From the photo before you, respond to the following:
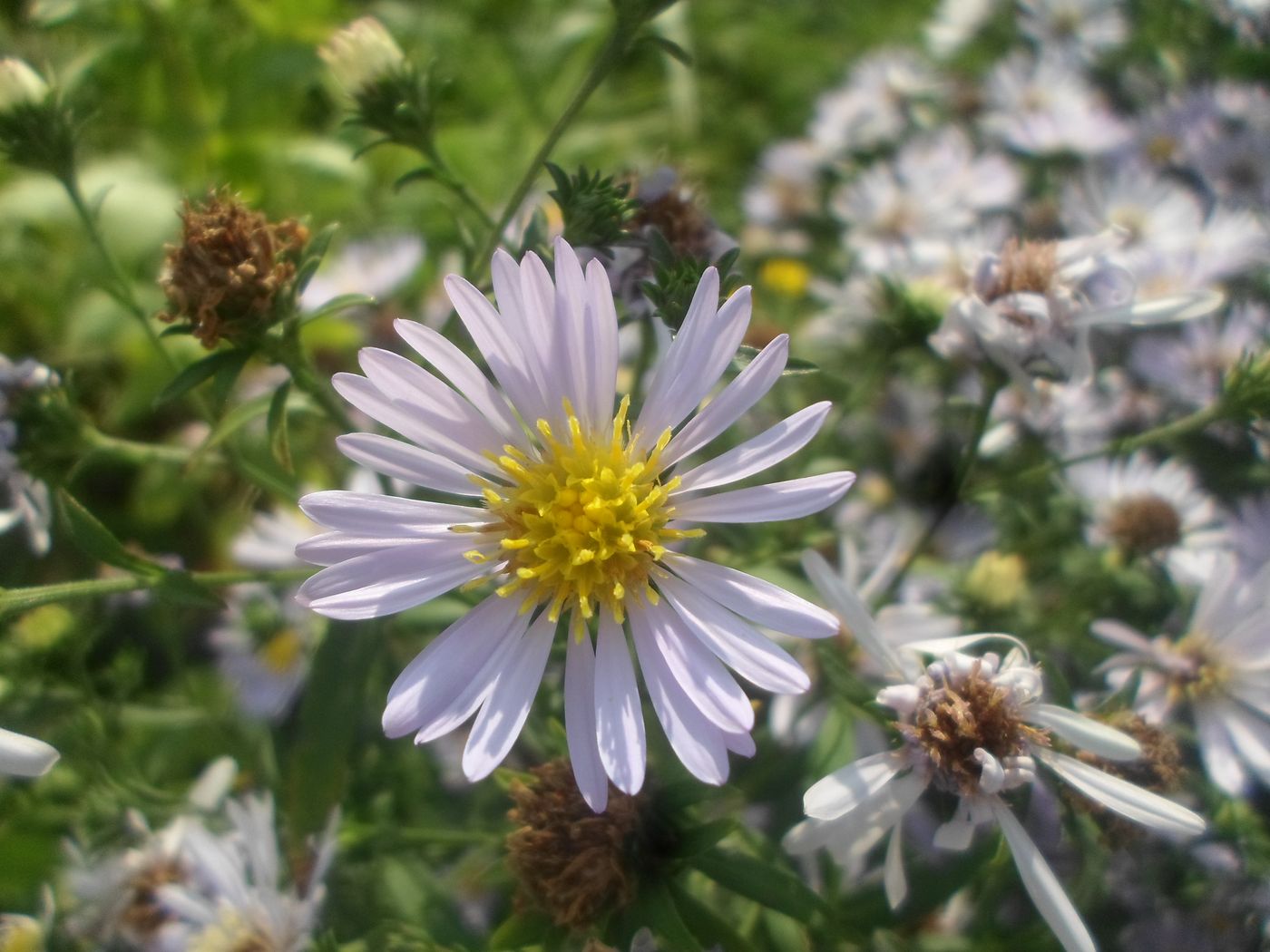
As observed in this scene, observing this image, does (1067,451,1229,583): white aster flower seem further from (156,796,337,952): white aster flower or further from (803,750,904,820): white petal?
(156,796,337,952): white aster flower

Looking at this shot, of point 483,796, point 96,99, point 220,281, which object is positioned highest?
point 96,99

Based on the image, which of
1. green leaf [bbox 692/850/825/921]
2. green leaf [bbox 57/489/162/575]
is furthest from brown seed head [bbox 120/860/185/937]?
green leaf [bbox 692/850/825/921]

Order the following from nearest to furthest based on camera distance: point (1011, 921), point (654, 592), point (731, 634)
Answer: point (731, 634) < point (654, 592) < point (1011, 921)

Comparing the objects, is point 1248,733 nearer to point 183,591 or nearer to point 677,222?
point 677,222

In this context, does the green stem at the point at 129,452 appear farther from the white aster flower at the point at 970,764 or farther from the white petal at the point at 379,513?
the white aster flower at the point at 970,764

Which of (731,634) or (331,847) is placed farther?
(331,847)

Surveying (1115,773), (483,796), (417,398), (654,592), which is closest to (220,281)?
(417,398)

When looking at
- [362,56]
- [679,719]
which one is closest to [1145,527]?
[679,719]

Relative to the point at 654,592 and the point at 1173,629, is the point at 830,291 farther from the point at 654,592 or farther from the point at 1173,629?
the point at 654,592
